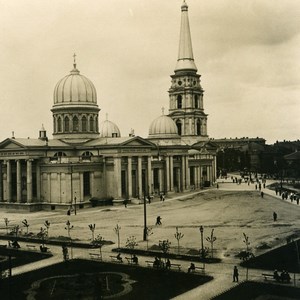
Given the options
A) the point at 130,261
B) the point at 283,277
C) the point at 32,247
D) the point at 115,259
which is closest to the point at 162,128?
the point at 32,247

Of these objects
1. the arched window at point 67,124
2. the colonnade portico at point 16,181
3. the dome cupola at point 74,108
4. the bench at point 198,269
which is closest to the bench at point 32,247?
the bench at point 198,269

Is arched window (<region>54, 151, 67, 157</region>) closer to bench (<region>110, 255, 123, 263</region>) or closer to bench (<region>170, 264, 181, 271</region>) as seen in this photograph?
bench (<region>110, 255, 123, 263</region>)

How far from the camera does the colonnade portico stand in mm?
70188

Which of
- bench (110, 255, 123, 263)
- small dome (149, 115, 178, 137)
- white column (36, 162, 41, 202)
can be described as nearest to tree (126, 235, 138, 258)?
bench (110, 255, 123, 263)

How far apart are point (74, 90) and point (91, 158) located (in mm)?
12166

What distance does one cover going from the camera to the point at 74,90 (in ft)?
260

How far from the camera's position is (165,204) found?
73.9 metres

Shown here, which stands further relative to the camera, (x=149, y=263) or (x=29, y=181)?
(x=29, y=181)

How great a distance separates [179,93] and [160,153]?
1809 cm

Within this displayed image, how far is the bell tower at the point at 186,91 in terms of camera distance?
101 meters

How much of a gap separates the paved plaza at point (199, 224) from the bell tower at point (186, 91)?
2133 centimetres

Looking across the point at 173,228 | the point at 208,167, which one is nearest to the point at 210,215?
the point at 173,228

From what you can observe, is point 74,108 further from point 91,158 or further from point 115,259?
point 115,259

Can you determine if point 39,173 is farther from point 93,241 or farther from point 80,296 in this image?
point 80,296
